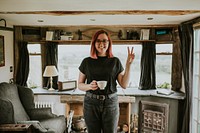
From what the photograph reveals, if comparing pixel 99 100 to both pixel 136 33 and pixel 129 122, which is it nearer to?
pixel 129 122

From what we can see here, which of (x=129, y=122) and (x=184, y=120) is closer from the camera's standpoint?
(x=184, y=120)

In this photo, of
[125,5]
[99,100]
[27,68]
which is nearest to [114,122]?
[99,100]

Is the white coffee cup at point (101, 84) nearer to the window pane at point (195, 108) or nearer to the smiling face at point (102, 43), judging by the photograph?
the smiling face at point (102, 43)

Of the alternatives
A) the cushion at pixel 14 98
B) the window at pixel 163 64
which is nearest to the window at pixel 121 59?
the window at pixel 163 64

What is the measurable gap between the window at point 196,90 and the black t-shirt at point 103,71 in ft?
6.10

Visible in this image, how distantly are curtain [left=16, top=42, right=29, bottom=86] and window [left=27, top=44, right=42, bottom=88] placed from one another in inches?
6.6

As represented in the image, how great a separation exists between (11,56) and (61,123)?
198 cm

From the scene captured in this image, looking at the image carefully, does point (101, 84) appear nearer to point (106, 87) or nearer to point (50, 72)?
point (106, 87)

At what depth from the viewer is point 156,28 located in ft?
14.9

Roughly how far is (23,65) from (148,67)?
2.61 metres

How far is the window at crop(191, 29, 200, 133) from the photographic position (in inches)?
132

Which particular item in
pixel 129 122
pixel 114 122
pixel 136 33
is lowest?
pixel 129 122

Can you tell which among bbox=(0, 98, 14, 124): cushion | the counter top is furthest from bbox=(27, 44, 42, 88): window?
bbox=(0, 98, 14, 124): cushion

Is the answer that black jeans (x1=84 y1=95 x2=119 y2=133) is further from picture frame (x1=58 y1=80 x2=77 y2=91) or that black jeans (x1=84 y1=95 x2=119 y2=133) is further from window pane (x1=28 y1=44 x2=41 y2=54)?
window pane (x1=28 y1=44 x2=41 y2=54)
